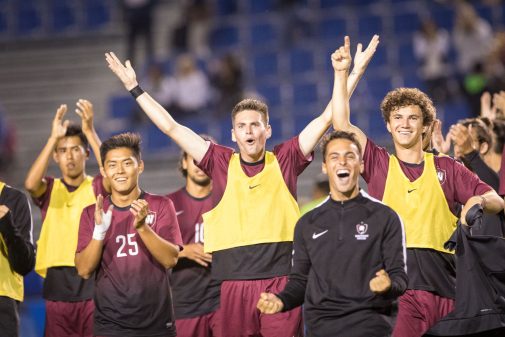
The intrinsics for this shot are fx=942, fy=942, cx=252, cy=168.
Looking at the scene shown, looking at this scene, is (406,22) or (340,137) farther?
(406,22)

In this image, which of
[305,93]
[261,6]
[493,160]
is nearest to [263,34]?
[261,6]

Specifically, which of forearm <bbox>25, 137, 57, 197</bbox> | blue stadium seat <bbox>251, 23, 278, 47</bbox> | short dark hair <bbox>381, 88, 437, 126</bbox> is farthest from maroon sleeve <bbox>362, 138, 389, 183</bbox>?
blue stadium seat <bbox>251, 23, 278, 47</bbox>

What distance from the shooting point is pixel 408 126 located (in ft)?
20.1

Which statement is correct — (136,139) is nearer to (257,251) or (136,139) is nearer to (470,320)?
(257,251)

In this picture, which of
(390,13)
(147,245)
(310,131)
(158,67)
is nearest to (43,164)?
(147,245)

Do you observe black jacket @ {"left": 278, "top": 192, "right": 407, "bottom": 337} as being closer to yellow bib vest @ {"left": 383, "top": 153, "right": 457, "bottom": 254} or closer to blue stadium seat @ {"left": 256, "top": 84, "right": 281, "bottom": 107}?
yellow bib vest @ {"left": 383, "top": 153, "right": 457, "bottom": 254}

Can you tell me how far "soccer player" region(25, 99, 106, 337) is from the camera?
723cm

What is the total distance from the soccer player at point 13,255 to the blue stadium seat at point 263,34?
912cm

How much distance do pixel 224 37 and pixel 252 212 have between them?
9968mm

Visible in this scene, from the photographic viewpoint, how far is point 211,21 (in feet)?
51.5

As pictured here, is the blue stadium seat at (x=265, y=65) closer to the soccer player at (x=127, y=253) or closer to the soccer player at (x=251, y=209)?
the soccer player at (x=251, y=209)

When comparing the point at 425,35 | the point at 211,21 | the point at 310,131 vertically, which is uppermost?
the point at 211,21

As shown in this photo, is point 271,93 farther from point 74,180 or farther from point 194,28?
point 74,180

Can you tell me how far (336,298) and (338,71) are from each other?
5.15 ft
